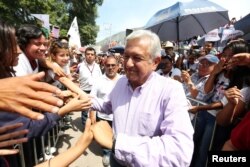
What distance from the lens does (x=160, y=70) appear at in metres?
4.77

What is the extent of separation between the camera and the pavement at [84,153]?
456 centimetres

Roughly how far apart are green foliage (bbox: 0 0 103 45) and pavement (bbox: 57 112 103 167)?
9.05 meters

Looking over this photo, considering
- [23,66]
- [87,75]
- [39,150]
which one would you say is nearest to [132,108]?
[23,66]

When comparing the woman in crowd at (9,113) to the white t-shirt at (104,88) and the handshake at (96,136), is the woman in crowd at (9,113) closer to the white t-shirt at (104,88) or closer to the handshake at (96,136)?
the handshake at (96,136)

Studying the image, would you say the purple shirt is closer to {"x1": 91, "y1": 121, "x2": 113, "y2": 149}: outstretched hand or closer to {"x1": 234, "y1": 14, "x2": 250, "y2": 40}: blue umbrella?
{"x1": 91, "y1": 121, "x2": 113, "y2": 149}: outstretched hand

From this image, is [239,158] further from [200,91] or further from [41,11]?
[41,11]

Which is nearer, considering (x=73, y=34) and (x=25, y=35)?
(x=25, y=35)

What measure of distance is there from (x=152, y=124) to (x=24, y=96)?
1.37m

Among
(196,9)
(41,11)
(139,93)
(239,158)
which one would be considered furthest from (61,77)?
(41,11)

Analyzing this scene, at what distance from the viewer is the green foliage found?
747 inches

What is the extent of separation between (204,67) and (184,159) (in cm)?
248

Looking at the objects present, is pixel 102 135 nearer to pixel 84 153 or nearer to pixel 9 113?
pixel 9 113

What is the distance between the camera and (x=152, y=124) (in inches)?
79.1

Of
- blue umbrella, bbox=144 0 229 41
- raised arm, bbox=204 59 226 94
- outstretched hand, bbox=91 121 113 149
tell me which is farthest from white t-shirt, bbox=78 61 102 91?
outstretched hand, bbox=91 121 113 149
